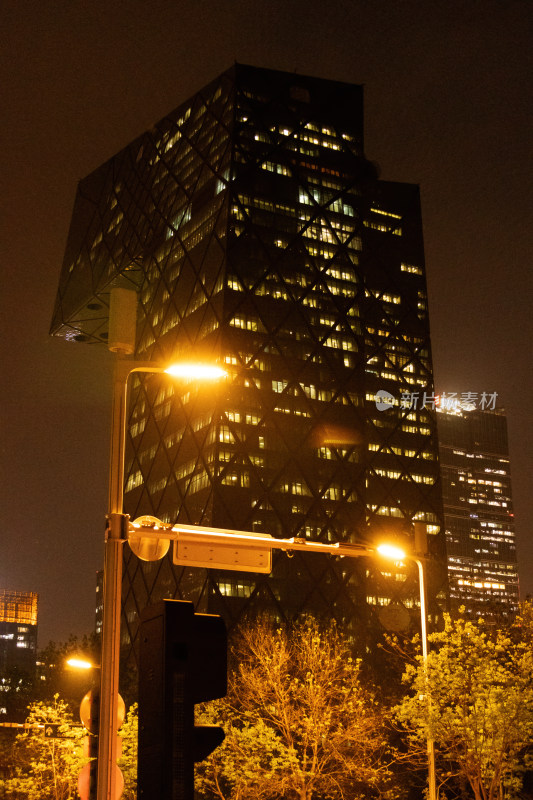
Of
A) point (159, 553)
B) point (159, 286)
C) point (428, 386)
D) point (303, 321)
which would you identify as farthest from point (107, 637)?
point (428, 386)

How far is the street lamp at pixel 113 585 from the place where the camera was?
8852 mm

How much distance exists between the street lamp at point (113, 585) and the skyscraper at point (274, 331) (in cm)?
9642

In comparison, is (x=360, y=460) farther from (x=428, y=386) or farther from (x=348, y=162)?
(x=348, y=162)

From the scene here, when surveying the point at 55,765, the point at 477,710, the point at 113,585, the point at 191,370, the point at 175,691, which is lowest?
the point at 55,765

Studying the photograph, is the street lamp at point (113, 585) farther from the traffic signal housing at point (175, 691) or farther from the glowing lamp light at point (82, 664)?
the glowing lamp light at point (82, 664)

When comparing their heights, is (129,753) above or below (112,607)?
below

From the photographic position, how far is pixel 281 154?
13512 cm

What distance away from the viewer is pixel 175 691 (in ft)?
15.5

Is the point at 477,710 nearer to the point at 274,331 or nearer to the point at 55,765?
the point at 55,765

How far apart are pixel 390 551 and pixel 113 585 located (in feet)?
37.2

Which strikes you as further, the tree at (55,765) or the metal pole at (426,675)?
the tree at (55,765)

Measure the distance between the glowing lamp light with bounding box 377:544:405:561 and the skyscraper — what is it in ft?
284

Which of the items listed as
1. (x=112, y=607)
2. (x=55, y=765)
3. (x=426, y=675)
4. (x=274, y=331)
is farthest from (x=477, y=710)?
(x=274, y=331)

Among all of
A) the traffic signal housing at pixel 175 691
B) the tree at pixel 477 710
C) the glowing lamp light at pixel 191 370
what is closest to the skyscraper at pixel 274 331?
the tree at pixel 477 710
